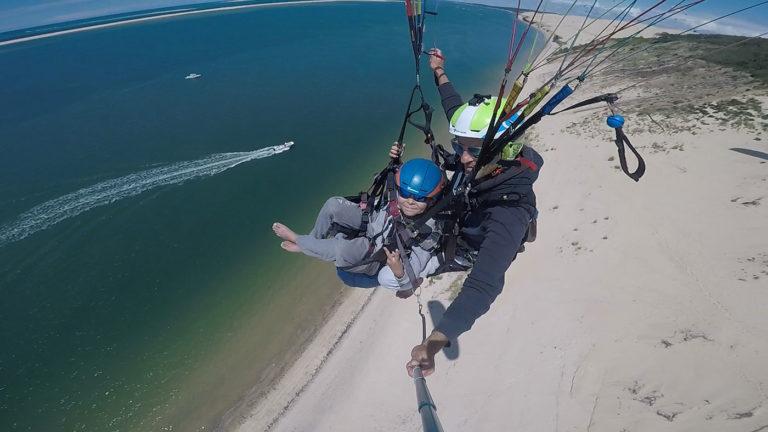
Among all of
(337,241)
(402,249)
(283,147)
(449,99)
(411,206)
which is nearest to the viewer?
(411,206)

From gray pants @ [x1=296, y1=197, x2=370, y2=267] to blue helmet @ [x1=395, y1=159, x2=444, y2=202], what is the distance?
27.5 inches

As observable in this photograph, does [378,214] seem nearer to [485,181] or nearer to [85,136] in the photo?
[485,181]

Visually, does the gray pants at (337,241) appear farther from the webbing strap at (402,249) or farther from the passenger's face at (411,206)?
the passenger's face at (411,206)

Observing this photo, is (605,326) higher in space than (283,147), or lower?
higher

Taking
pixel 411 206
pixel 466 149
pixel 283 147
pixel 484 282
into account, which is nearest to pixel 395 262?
pixel 411 206

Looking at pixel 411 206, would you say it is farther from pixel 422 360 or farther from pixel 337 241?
pixel 422 360

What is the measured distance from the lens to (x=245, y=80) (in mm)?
27359

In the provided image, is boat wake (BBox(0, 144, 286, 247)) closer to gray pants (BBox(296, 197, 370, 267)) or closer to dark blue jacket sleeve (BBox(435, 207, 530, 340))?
gray pants (BBox(296, 197, 370, 267))

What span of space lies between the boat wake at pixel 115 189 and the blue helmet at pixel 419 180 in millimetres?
14016

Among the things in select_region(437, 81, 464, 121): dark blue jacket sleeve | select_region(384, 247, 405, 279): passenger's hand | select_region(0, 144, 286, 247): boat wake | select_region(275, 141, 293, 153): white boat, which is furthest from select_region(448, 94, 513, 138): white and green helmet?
select_region(275, 141, 293, 153): white boat

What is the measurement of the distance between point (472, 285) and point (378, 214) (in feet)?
4.37

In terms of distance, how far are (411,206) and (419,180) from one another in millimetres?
229

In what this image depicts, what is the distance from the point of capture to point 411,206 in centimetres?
277

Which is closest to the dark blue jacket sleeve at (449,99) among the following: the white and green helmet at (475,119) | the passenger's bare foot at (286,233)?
the white and green helmet at (475,119)
